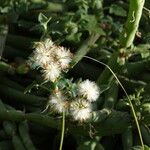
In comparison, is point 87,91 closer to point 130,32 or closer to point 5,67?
point 130,32

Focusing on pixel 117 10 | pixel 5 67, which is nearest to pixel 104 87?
pixel 5 67

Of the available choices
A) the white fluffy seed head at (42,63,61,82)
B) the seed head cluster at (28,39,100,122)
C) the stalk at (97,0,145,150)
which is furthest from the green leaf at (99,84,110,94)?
the white fluffy seed head at (42,63,61,82)

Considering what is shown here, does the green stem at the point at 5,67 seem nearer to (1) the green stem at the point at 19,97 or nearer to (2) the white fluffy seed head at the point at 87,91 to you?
(1) the green stem at the point at 19,97

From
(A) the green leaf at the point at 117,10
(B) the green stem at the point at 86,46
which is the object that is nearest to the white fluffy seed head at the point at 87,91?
(B) the green stem at the point at 86,46

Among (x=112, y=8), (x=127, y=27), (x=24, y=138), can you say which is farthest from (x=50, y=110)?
(x=112, y=8)

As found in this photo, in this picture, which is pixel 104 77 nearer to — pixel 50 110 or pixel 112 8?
pixel 50 110
